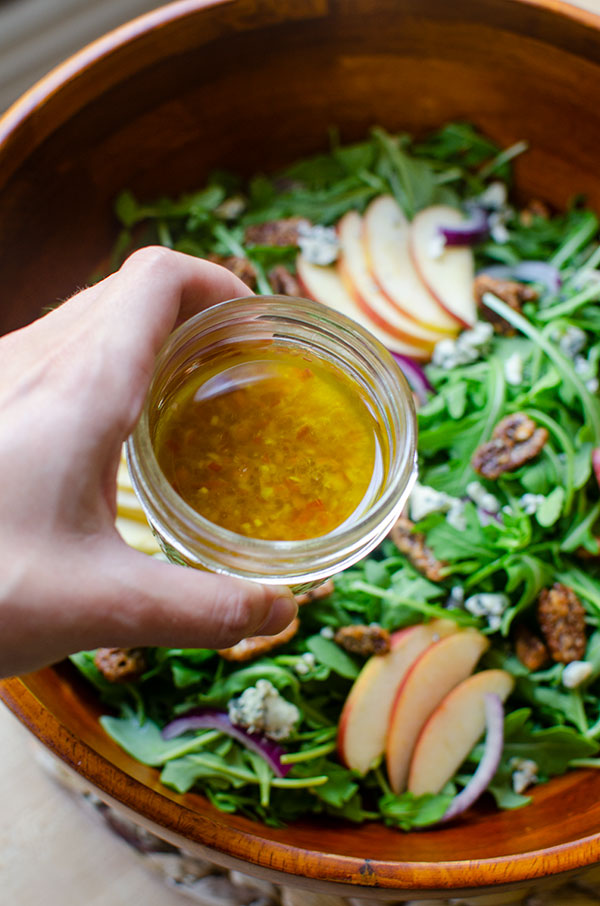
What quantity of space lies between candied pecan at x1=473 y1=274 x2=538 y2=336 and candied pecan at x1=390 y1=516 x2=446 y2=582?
556 millimetres

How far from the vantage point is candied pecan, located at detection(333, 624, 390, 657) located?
161 cm

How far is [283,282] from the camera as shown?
1971 millimetres

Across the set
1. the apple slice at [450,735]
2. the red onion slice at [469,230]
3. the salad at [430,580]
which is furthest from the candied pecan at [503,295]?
the apple slice at [450,735]

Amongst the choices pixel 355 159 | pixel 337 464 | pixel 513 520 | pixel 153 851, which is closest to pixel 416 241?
pixel 355 159

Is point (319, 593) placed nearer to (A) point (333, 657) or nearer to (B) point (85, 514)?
(A) point (333, 657)

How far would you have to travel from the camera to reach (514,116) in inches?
81.0

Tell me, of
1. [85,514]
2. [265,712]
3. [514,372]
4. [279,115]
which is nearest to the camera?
[85,514]

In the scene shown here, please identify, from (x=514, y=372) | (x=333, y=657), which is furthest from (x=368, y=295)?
(x=333, y=657)

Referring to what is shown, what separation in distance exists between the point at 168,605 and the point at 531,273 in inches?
56.3

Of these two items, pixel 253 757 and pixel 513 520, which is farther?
pixel 513 520

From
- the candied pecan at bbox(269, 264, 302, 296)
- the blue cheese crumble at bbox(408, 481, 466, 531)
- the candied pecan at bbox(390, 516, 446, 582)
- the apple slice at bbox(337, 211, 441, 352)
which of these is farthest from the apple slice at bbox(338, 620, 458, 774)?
the candied pecan at bbox(269, 264, 302, 296)

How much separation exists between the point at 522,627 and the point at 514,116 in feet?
4.22

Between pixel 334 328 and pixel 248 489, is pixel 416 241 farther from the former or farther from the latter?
pixel 248 489

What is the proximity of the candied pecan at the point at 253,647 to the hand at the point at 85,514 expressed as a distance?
1.69ft
